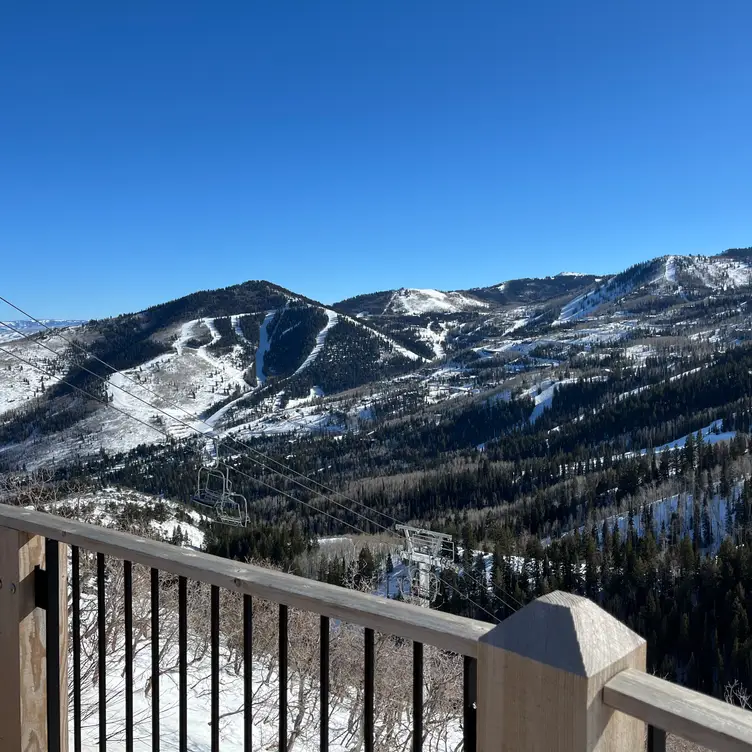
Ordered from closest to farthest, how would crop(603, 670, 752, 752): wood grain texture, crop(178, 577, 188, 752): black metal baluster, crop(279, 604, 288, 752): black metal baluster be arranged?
crop(603, 670, 752, 752): wood grain texture → crop(279, 604, 288, 752): black metal baluster → crop(178, 577, 188, 752): black metal baluster

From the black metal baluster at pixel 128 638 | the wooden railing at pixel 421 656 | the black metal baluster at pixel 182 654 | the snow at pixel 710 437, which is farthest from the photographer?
the snow at pixel 710 437

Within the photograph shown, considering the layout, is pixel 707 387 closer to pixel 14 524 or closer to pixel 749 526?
pixel 749 526

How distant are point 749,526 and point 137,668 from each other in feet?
371

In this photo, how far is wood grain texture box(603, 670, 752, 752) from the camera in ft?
4.78

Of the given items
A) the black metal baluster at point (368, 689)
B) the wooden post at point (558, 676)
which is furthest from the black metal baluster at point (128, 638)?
the wooden post at point (558, 676)

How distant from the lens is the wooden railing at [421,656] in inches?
64.0

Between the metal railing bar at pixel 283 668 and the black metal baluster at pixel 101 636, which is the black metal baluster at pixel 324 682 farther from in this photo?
the black metal baluster at pixel 101 636

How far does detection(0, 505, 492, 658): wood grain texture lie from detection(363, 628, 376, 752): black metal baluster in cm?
5

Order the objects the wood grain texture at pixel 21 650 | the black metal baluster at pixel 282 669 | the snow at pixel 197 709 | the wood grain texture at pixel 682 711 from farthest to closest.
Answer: the snow at pixel 197 709
the wood grain texture at pixel 21 650
the black metal baluster at pixel 282 669
the wood grain texture at pixel 682 711

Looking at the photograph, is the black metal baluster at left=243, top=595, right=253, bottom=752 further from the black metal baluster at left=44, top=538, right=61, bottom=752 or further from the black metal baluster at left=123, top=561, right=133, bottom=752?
the black metal baluster at left=44, top=538, right=61, bottom=752

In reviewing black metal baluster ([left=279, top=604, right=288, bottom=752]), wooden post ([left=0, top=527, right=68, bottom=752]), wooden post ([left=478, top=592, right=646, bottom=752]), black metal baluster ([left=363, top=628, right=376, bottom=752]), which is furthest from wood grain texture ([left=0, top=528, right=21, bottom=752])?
wooden post ([left=478, top=592, right=646, bottom=752])

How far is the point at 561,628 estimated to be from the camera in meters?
1.68

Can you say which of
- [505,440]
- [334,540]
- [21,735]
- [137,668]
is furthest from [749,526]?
[21,735]

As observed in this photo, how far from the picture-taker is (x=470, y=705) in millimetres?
1987
